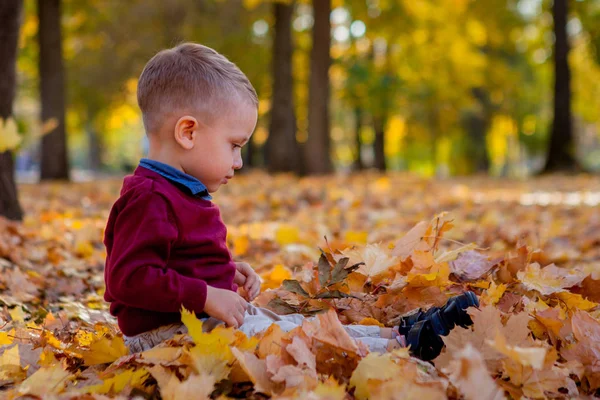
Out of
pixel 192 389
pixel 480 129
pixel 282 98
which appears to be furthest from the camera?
pixel 480 129

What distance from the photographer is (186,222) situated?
196 cm

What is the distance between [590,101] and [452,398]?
1144 inches

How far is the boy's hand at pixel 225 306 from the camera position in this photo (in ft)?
6.25

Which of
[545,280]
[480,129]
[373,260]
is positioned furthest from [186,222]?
[480,129]

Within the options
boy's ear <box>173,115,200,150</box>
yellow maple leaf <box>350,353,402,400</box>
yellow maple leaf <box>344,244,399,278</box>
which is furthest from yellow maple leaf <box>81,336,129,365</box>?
yellow maple leaf <box>344,244,399,278</box>

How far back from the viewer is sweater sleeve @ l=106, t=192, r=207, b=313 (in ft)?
5.99

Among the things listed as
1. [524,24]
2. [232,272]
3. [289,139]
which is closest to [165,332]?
[232,272]

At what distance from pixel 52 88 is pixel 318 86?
5072 mm

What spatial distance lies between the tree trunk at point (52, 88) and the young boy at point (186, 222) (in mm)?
11639

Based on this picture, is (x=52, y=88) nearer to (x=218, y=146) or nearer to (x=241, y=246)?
(x=241, y=246)

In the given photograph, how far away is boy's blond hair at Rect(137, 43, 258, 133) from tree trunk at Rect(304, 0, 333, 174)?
11.1m

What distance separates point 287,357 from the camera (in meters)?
1.71

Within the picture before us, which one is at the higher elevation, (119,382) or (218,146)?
(218,146)

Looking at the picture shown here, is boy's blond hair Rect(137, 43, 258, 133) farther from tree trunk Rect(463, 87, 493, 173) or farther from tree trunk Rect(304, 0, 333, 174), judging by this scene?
tree trunk Rect(463, 87, 493, 173)
